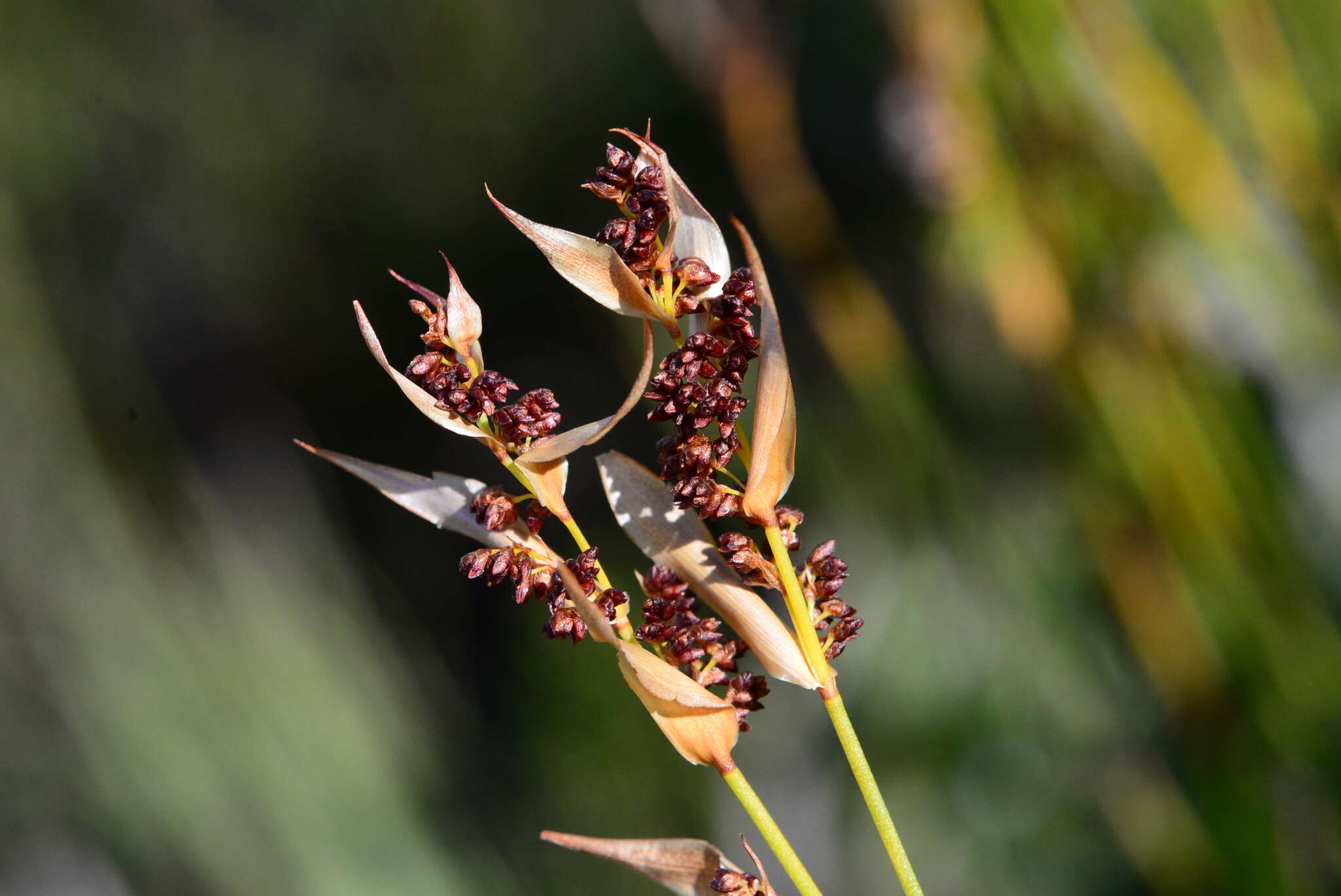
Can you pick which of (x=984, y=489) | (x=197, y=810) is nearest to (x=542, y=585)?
(x=984, y=489)

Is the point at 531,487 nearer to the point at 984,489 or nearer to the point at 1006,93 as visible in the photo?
the point at 1006,93

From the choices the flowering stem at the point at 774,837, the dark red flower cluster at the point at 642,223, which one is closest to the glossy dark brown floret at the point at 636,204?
the dark red flower cluster at the point at 642,223

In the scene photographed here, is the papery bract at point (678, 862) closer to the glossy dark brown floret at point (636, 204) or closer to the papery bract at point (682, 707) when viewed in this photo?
the papery bract at point (682, 707)


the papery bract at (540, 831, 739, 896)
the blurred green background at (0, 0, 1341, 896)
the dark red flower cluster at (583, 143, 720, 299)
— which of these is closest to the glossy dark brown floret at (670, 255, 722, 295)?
the dark red flower cluster at (583, 143, 720, 299)

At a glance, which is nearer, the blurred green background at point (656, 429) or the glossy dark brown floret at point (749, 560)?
the glossy dark brown floret at point (749, 560)

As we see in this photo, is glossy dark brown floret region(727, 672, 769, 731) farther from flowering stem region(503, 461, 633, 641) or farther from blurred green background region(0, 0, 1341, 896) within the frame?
blurred green background region(0, 0, 1341, 896)

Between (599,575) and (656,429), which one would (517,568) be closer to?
(599,575)
